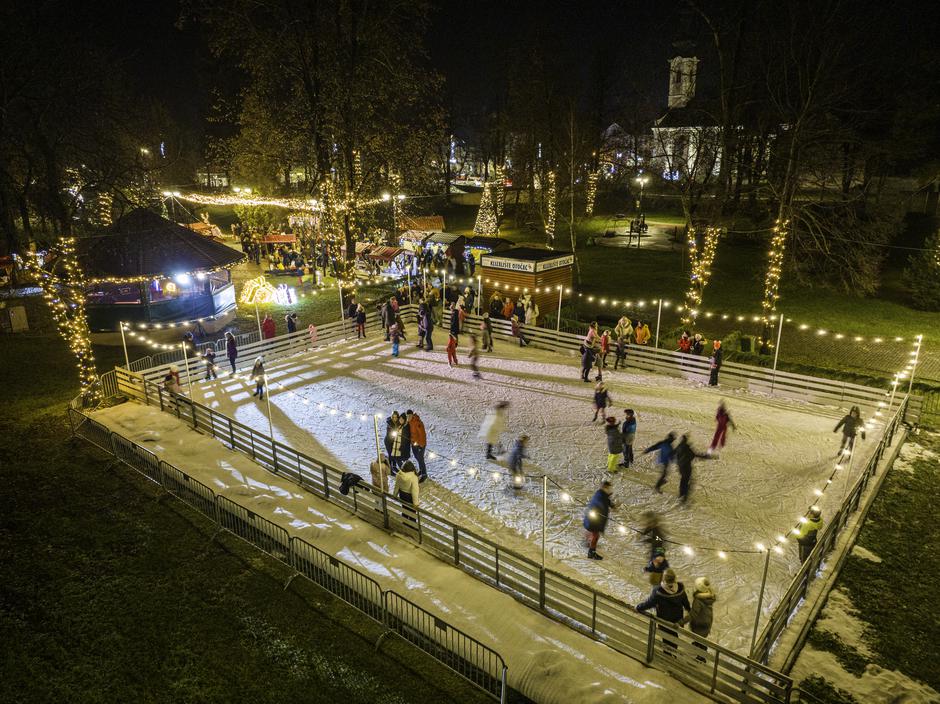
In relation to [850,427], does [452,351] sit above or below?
below

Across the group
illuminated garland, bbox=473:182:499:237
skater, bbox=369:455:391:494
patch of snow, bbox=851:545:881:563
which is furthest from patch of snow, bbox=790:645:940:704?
illuminated garland, bbox=473:182:499:237

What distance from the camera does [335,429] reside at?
46.5ft

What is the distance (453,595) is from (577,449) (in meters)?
5.48

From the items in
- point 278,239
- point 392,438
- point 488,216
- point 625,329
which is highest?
point 488,216

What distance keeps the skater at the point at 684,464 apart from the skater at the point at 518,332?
32.0ft

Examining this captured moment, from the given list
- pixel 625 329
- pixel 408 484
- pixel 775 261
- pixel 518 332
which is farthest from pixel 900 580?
pixel 518 332

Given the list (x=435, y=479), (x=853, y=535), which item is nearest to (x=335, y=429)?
(x=435, y=479)

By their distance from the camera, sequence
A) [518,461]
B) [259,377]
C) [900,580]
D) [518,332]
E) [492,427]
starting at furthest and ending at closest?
1. [518,332]
2. [259,377]
3. [492,427]
4. [518,461]
5. [900,580]

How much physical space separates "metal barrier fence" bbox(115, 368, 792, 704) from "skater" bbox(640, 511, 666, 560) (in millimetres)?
1238

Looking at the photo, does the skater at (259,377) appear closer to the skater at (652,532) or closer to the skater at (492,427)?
the skater at (492,427)

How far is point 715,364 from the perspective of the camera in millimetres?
16219

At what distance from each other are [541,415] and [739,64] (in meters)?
14.2

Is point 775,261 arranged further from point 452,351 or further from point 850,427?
point 452,351

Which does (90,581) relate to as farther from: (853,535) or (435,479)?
(853,535)
